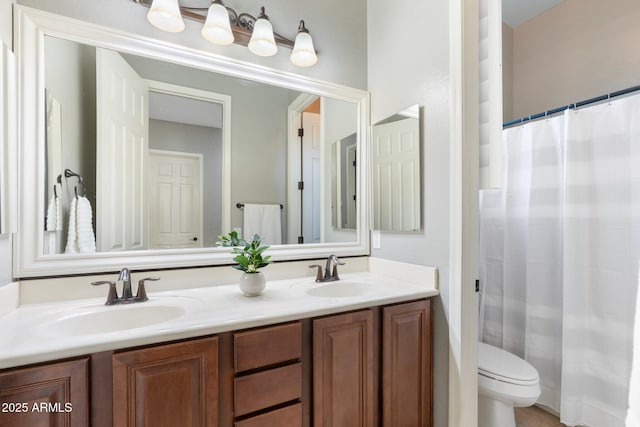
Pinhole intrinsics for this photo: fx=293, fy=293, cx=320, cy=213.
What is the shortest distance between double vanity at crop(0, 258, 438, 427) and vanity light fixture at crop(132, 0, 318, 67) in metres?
1.20

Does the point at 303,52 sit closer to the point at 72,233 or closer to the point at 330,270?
the point at 330,270

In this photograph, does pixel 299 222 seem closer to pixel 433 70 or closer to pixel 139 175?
pixel 139 175

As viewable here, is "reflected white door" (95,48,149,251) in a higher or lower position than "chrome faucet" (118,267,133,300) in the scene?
higher

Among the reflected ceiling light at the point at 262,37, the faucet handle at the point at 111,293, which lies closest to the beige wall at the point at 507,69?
the reflected ceiling light at the point at 262,37

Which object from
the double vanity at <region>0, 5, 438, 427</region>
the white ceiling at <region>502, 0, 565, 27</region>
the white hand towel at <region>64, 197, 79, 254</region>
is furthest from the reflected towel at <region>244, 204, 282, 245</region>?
the white ceiling at <region>502, 0, 565, 27</region>

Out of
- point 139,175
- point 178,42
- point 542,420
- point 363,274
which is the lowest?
point 542,420

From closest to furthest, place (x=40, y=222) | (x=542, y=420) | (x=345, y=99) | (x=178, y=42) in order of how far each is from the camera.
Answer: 1. (x=40, y=222)
2. (x=178, y=42)
3. (x=542, y=420)
4. (x=345, y=99)

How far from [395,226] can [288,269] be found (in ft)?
2.10

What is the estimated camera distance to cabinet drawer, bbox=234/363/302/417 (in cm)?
97

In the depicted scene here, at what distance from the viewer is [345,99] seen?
184 cm

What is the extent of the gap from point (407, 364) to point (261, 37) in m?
1.74

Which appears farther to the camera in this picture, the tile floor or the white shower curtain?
the tile floor

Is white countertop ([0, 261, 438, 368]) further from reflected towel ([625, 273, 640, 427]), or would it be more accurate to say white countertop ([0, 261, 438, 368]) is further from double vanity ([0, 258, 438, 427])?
reflected towel ([625, 273, 640, 427])

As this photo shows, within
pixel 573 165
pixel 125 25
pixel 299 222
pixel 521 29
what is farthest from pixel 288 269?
pixel 521 29
